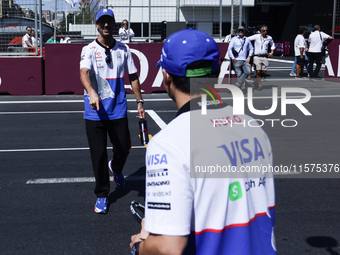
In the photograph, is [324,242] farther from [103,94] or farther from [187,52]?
[187,52]

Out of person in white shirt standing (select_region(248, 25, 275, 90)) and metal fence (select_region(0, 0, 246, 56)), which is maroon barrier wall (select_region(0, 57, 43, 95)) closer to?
metal fence (select_region(0, 0, 246, 56))

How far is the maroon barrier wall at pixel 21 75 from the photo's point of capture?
45.0ft

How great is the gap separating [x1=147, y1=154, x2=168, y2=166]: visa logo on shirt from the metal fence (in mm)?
13378

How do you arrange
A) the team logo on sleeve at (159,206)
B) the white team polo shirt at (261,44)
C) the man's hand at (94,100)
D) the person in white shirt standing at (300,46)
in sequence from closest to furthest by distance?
the team logo on sleeve at (159,206), the man's hand at (94,100), the white team polo shirt at (261,44), the person in white shirt standing at (300,46)

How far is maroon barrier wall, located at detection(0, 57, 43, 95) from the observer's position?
540 inches

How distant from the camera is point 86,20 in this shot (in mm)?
15328

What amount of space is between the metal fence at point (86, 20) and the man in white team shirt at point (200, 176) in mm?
13258

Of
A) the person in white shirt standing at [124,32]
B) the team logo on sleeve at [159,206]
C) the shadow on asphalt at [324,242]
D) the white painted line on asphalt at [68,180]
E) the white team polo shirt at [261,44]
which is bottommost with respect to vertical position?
the shadow on asphalt at [324,242]

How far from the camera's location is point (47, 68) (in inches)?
547

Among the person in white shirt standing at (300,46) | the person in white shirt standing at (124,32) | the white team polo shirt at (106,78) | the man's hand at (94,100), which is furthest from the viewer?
the person in white shirt standing at (300,46)

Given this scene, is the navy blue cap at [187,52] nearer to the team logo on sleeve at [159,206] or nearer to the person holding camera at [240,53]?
the team logo on sleeve at [159,206]

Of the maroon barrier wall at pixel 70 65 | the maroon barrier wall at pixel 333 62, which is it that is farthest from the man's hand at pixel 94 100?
the maroon barrier wall at pixel 333 62

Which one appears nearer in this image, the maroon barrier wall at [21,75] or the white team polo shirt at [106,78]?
the white team polo shirt at [106,78]

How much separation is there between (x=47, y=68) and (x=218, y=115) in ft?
42.7
